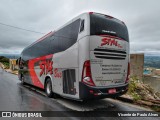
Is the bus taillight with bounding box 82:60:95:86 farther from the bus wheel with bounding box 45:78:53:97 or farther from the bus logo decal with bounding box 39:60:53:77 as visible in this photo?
the bus wheel with bounding box 45:78:53:97

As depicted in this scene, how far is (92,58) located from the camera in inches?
209

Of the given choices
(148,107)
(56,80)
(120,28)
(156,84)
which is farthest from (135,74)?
(56,80)

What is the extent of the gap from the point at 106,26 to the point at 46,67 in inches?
168

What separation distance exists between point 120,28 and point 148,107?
342cm

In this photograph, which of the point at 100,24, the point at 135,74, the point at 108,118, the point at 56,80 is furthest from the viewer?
the point at 135,74

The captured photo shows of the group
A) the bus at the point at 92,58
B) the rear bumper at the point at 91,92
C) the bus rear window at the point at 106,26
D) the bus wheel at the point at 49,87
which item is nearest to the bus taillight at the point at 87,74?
the bus at the point at 92,58

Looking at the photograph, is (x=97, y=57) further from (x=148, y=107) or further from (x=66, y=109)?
(x=148, y=107)

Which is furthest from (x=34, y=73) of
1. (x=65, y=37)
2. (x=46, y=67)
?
(x=65, y=37)

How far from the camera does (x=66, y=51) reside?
251 inches

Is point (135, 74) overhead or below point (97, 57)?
below

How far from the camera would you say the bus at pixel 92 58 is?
5.27 metres

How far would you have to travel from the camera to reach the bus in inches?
207

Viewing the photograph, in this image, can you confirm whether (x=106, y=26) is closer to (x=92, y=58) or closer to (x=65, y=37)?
(x=92, y=58)

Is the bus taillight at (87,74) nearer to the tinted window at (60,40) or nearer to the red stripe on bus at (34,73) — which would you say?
the tinted window at (60,40)
